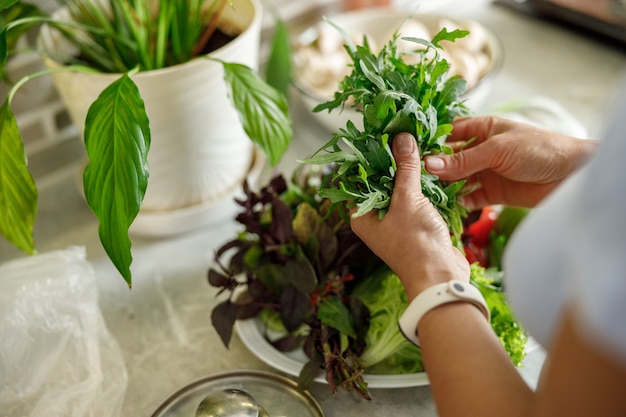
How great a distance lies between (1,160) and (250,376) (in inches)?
14.3

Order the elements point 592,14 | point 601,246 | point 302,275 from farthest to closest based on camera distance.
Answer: point 592,14 → point 302,275 → point 601,246

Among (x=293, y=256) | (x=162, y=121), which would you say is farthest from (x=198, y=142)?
(x=293, y=256)

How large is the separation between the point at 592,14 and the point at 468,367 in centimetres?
99

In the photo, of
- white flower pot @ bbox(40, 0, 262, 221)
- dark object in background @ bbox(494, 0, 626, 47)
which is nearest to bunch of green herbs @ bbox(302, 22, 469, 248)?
white flower pot @ bbox(40, 0, 262, 221)

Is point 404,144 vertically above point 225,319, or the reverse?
point 404,144

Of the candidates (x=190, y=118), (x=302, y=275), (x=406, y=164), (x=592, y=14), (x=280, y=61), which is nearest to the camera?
(x=406, y=164)

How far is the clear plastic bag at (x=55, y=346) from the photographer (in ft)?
2.53

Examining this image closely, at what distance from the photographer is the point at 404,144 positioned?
26.1 inches

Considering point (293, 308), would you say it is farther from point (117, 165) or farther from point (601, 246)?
point (601, 246)

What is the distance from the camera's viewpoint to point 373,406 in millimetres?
764

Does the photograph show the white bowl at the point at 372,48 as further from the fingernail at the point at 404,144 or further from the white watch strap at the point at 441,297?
the white watch strap at the point at 441,297

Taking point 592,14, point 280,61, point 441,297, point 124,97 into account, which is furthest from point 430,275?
point 592,14

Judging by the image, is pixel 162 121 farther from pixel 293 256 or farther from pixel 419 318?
pixel 419 318

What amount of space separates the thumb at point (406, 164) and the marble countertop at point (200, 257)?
0.83 ft
